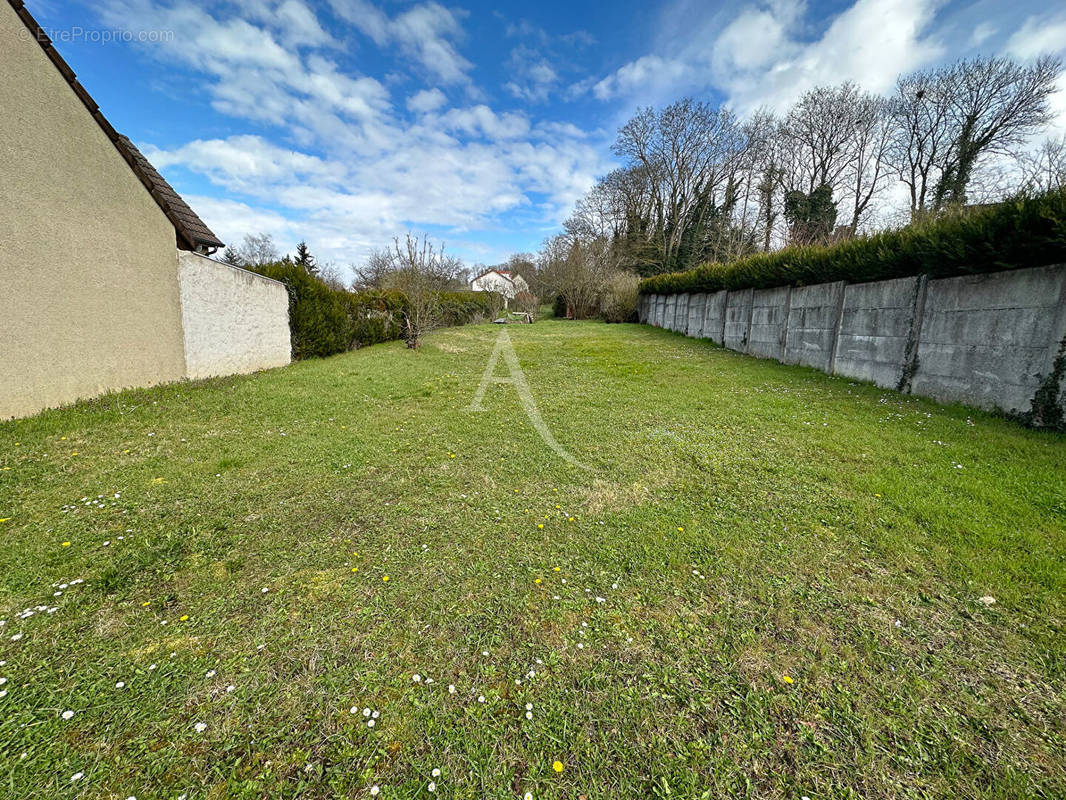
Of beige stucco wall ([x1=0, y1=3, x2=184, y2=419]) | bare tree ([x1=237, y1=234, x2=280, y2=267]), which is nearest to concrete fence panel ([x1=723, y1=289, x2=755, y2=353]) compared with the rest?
beige stucco wall ([x1=0, y1=3, x2=184, y2=419])

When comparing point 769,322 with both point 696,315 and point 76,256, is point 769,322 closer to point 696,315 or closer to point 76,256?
point 696,315

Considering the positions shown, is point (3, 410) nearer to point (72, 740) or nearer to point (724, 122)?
point (72, 740)

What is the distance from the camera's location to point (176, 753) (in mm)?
1440

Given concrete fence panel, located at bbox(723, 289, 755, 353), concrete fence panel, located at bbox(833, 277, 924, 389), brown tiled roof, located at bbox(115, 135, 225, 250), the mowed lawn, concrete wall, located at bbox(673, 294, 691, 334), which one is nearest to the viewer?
the mowed lawn

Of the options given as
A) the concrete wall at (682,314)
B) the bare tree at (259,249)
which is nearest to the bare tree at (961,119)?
the concrete wall at (682,314)

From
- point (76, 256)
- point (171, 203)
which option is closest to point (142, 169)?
point (171, 203)

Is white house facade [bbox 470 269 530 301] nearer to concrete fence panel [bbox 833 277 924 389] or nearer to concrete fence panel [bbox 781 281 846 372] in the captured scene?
concrete fence panel [bbox 781 281 846 372]

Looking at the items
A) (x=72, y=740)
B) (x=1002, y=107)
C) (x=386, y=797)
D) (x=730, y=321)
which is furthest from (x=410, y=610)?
(x=1002, y=107)

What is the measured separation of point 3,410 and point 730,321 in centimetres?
1496

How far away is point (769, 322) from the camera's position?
1062 centimetres

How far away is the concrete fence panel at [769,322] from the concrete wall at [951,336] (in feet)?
0.87

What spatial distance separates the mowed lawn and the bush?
18.6 metres

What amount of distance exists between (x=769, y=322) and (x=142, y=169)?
13.3m

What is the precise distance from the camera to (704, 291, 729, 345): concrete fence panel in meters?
13.1
